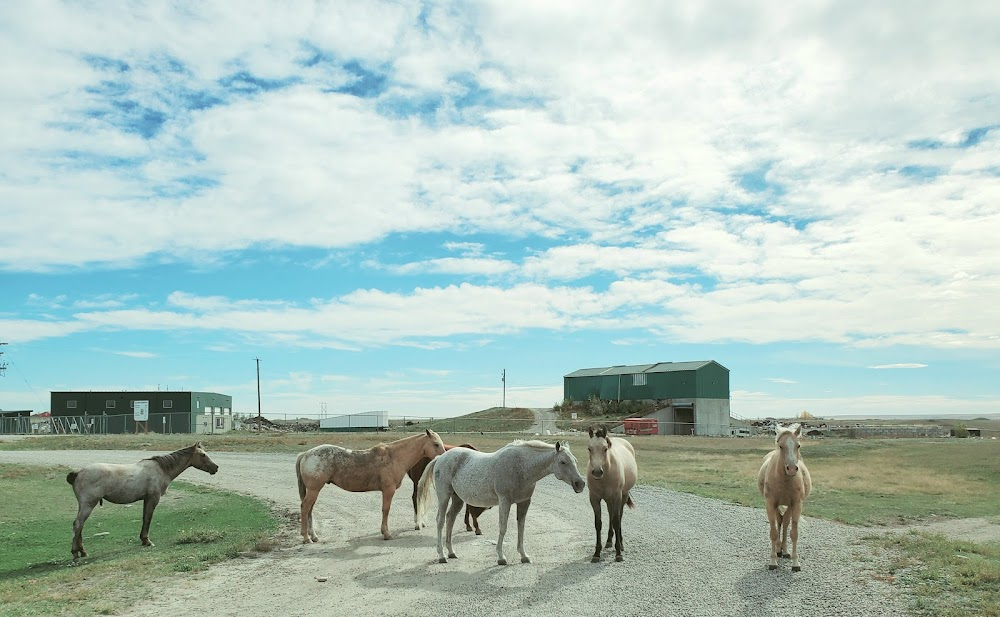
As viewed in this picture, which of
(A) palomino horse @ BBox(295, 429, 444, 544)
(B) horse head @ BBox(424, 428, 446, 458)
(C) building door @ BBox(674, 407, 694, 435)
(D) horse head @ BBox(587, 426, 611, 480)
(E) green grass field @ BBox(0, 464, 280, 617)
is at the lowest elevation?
(C) building door @ BBox(674, 407, 694, 435)

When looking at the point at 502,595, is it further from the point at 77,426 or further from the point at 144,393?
the point at 144,393

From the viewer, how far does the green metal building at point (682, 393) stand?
283 ft

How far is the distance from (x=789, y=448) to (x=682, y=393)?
79.3 metres

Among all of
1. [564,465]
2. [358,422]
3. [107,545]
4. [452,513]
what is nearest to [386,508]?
[452,513]

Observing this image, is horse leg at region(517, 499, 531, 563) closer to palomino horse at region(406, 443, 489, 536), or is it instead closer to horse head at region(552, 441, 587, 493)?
horse head at region(552, 441, 587, 493)

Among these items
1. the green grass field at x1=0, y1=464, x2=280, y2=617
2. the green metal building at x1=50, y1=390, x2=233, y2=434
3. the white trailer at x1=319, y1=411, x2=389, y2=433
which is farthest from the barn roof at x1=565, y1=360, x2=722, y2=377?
the green grass field at x1=0, y1=464, x2=280, y2=617

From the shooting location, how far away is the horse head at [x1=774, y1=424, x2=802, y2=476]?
1135 cm

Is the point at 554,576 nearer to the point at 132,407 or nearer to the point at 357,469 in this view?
the point at 357,469

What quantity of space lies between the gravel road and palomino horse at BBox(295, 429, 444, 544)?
0.86m

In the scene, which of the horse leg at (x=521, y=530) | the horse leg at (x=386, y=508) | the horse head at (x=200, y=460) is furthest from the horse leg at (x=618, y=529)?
the horse head at (x=200, y=460)

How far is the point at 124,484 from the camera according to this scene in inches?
567

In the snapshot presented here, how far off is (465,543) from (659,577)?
173 inches

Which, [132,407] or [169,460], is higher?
[169,460]

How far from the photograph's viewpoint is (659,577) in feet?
36.5
